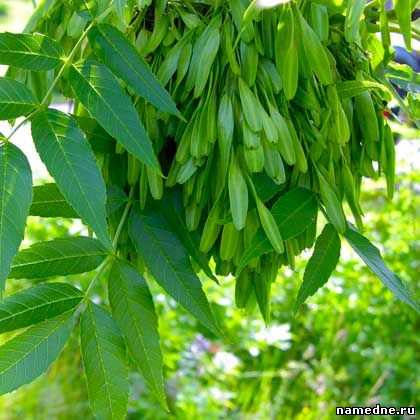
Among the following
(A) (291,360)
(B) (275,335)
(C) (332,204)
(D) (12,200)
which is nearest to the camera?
(D) (12,200)

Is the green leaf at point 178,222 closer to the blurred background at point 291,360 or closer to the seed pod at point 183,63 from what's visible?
the seed pod at point 183,63

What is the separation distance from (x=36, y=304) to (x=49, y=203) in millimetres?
104

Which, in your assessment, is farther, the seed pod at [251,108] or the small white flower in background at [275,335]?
the small white flower in background at [275,335]

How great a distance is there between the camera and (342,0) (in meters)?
0.66

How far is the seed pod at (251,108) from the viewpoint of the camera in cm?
65

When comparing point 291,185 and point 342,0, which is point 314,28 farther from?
point 291,185

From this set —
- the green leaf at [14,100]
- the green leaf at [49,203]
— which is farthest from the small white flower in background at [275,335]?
the green leaf at [14,100]

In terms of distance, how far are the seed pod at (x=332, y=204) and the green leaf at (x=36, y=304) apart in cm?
25

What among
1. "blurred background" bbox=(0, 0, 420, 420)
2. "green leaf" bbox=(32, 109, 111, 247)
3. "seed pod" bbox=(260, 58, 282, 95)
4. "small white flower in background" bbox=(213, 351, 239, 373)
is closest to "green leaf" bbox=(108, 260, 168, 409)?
"green leaf" bbox=(32, 109, 111, 247)

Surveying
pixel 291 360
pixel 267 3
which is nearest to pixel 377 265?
pixel 267 3

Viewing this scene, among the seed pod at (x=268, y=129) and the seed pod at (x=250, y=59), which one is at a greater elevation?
the seed pod at (x=250, y=59)

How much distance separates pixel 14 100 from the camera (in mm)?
646

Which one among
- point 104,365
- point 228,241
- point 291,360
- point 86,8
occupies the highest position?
point 86,8

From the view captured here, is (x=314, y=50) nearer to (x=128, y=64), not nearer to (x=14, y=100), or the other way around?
(x=128, y=64)
